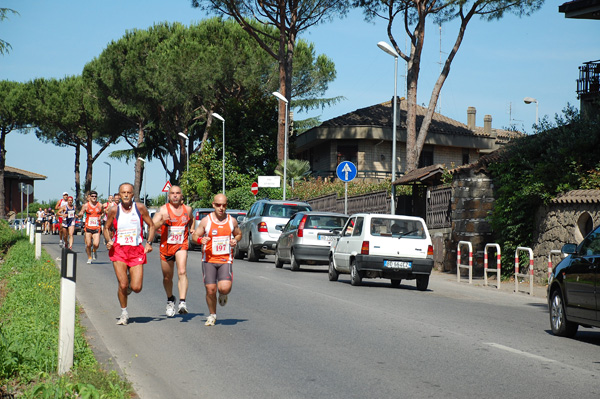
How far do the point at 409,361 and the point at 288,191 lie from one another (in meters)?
37.6

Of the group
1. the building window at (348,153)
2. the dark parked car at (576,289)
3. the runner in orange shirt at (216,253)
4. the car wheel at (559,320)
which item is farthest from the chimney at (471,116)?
the runner in orange shirt at (216,253)

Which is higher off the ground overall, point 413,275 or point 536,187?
point 536,187

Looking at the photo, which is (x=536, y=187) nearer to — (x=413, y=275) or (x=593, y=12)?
(x=413, y=275)

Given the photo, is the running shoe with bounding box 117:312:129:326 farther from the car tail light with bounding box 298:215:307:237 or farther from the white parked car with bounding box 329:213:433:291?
the car tail light with bounding box 298:215:307:237

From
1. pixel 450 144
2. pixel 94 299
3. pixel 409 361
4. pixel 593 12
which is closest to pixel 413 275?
pixel 94 299

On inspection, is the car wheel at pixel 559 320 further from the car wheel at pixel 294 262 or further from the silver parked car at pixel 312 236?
the car wheel at pixel 294 262

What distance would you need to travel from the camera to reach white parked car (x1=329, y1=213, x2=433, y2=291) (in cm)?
1858

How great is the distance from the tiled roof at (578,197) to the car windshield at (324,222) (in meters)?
6.16

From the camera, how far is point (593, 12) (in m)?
26.1

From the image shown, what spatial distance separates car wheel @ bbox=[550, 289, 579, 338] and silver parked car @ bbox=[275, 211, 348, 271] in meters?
11.9

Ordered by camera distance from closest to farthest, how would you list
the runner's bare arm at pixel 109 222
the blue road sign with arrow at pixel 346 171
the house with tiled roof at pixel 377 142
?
the runner's bare arm at pixel 109 222 < the blue road sign with arrow at pixel 346 171 < the house with tiled roof at pixel 377 142

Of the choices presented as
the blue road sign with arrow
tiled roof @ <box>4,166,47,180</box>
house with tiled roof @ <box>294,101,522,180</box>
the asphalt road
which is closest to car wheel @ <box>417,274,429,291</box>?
the asphalt road

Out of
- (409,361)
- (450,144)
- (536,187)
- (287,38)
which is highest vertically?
(287,38)

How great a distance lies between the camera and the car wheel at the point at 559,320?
11.1m
